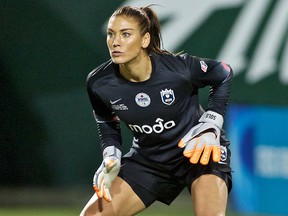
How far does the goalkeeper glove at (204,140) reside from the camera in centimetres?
542

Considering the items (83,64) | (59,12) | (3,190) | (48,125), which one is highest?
(59,12)

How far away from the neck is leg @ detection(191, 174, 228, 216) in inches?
30.0

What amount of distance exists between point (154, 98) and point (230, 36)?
3.11m

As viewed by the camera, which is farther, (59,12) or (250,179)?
(59,12)

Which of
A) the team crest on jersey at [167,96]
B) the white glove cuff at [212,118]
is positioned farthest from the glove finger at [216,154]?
the team crest on jersey at [167,96]

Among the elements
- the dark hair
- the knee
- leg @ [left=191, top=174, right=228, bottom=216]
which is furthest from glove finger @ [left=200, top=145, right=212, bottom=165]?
the dark hair

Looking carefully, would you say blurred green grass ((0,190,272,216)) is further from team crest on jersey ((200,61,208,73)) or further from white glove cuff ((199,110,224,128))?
team crest on jersey ((200,61,208,73))

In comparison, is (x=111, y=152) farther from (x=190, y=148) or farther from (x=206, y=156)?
(x=206, y=156)

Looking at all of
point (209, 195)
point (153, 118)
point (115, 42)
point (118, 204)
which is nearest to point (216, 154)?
point (209, 195)

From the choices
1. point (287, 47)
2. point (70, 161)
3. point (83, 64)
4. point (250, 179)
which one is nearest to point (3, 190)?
point (70, 161)

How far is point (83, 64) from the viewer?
353 inches

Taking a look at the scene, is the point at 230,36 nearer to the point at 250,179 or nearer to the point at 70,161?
the point at 250,179

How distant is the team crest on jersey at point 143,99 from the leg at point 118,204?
1.75 feet

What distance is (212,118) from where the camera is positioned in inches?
223
